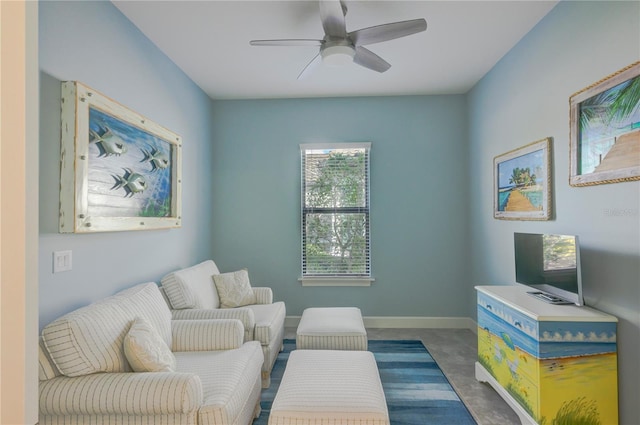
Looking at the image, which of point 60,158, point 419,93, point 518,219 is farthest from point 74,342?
point 419,93

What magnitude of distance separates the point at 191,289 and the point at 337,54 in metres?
2.15

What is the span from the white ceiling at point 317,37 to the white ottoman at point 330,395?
7.79ft

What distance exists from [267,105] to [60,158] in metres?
2.62

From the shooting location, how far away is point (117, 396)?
144cm

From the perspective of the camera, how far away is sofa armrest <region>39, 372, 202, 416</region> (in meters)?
1.43

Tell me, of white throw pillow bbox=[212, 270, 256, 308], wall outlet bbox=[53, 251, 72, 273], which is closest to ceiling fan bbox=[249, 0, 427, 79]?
wall outlet bbox=[53, 251, 72, 273]

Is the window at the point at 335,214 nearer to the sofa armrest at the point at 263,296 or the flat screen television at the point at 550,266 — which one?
the sofa armrest at the point at 263,296

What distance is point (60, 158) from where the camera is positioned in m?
1.77

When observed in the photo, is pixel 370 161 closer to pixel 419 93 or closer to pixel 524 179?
pixel 419 93

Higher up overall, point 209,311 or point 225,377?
point 209,311

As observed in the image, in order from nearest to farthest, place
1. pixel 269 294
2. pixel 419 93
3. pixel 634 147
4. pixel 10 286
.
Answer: pixel 10 286, pixel 634 147, pixel 269 294, pixel 419 93

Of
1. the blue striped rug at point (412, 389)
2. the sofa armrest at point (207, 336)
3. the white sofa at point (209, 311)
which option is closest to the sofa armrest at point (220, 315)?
the white sofa at point (209, 311)

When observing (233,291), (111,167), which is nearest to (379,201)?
(233,291)

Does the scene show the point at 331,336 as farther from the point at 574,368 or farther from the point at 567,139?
the point at 567,139
